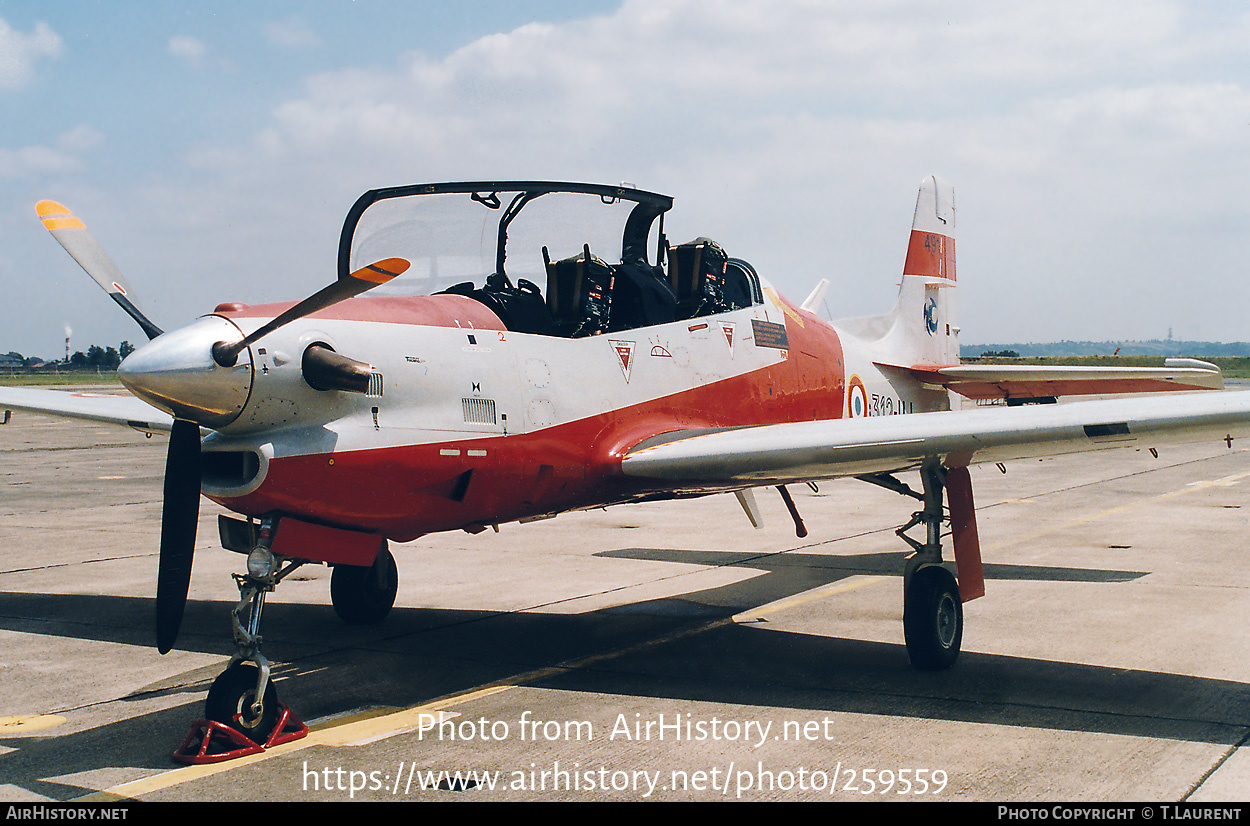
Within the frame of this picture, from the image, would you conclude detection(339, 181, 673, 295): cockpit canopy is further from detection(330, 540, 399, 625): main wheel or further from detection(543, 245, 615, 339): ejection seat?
detection(330, 540, 399, 625): main wheel

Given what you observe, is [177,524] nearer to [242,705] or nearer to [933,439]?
[242,705]

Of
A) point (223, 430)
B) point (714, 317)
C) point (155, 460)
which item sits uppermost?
point (714, 317)

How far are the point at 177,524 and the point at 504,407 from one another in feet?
6.31

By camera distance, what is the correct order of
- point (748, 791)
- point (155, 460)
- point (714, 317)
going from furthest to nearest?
1. point (155, 460)
2. point (714, 317)
3. point (748, 791)

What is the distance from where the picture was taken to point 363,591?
839 cm

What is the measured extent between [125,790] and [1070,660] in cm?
557

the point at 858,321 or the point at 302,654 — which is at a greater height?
the point at 858,321

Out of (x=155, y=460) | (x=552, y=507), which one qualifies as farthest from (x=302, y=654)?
(x=155, y=460)

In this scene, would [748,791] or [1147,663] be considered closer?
[748,791]

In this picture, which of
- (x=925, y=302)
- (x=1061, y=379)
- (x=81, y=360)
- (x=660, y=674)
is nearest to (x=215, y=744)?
(x=660, y=674)

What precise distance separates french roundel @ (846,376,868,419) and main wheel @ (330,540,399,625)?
14.3ft

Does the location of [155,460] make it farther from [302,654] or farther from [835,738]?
[835,738]

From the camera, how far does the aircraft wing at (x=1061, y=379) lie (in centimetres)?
851

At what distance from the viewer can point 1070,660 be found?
7.05 metres
